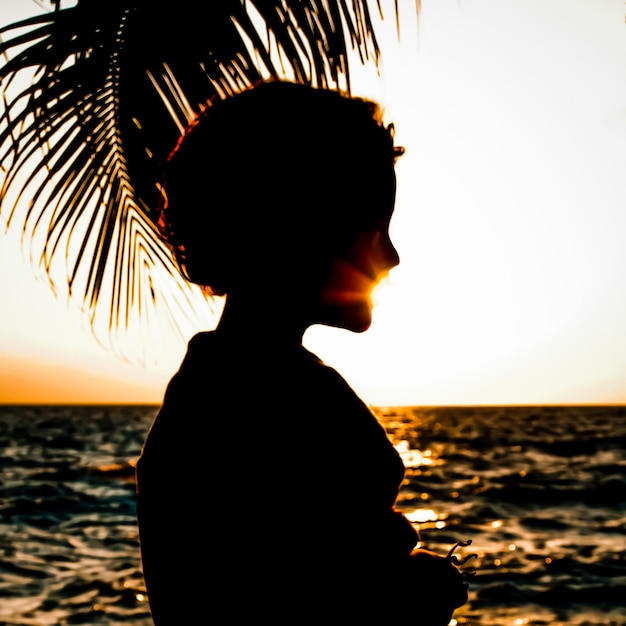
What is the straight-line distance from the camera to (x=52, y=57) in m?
1.49

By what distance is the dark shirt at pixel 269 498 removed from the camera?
0.85 meters

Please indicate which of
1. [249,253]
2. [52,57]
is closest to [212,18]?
[52,57]

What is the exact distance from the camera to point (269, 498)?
2.84 ft

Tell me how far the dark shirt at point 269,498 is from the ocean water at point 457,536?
2868 millimetres

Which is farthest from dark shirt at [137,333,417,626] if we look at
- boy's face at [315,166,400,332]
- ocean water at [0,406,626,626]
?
ocean water at [0,406,626,626]

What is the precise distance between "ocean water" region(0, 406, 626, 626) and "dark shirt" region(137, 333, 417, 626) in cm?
287

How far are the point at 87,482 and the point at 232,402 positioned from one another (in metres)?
19.3

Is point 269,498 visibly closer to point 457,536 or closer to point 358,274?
point 358,274

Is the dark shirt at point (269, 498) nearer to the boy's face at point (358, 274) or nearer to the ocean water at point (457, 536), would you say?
the boy's face at point (358, 274)

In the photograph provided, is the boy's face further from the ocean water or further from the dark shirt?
the ocean water

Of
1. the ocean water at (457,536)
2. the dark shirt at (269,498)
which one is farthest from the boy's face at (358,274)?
the ocean water at (457,536)

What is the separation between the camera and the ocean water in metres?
7.95

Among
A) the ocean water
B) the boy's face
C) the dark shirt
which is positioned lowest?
the ocean water

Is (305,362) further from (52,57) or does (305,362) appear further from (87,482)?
(87,482)
